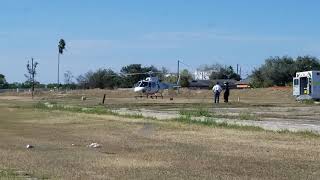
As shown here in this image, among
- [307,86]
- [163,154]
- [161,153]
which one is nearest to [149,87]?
[307,86]

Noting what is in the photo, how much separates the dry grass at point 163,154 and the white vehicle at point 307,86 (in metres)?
35.1

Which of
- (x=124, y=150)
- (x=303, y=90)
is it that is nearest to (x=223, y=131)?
(x=124, y=150)

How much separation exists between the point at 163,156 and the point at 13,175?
4277 mm

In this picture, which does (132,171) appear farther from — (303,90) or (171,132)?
(303,90)

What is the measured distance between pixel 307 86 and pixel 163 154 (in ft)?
147

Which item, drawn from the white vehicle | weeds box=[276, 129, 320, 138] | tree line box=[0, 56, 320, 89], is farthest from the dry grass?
tree line box=[0, 56, 320, 89]

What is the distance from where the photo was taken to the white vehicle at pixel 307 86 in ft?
187

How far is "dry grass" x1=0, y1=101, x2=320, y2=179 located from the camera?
12102 millimetres

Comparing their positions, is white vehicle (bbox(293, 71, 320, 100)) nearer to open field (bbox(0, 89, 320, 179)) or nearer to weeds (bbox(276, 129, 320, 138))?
open field (bbox(0, 89, 320, 179))

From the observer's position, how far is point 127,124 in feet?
87.8

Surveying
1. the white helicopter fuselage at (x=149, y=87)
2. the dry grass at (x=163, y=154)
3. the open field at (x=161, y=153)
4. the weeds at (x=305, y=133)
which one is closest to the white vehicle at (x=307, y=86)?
the white helicopter fuselage at (x=149, y=87)

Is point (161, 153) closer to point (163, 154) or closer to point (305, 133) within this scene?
point (163, 154)

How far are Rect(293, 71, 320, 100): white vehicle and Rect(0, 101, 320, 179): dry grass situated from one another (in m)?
35.1

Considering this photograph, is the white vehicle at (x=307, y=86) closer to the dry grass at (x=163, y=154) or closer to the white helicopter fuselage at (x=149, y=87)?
the white helicopter fuselage at (x=149, y=87)
